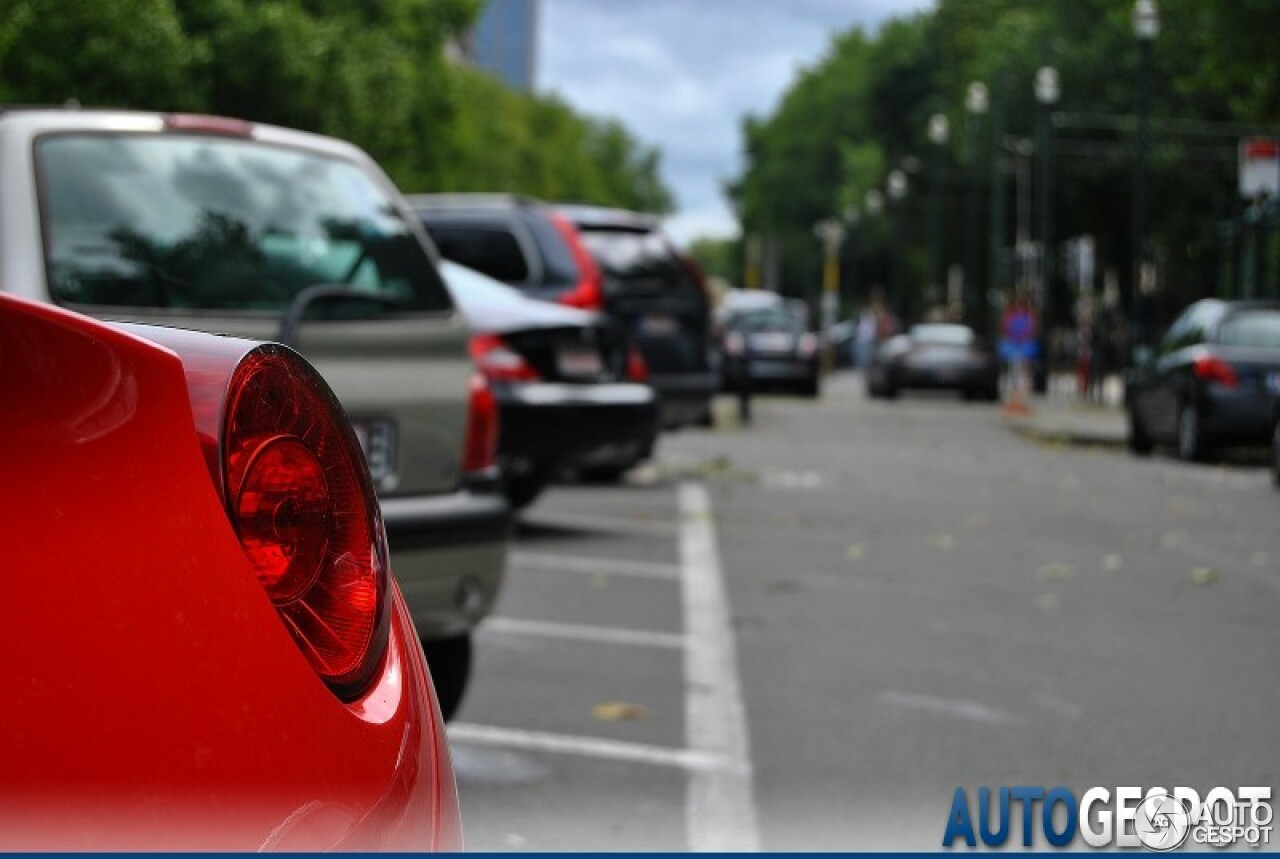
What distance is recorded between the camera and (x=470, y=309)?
A: 39.8 feet

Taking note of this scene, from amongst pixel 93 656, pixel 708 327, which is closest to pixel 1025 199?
pixel 708 327

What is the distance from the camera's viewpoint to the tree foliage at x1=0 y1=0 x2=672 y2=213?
141ft

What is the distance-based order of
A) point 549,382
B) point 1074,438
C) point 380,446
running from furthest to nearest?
1. point 1074,438
2. point 549,382
3. point 380,446

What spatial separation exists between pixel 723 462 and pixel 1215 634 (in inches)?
437

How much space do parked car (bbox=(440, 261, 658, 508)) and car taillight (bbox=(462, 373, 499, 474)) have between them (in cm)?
443

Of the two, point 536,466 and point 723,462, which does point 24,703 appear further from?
point 723,462

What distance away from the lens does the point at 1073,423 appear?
102 feet

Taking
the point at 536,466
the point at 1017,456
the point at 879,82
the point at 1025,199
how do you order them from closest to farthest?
the point at 536,466 → the point at 1017,456 → the point at 1025,199 → the point at 879,82

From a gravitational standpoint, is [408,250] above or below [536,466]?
above

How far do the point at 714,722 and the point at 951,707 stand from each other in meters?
0.79

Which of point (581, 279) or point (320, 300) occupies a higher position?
point (320, 300)

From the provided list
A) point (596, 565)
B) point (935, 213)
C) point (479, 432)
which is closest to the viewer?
point (479, 432)

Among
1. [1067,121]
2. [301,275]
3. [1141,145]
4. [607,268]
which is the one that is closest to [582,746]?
[301,275]

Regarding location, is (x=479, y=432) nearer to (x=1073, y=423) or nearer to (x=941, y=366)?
(x=1073, y=423)
